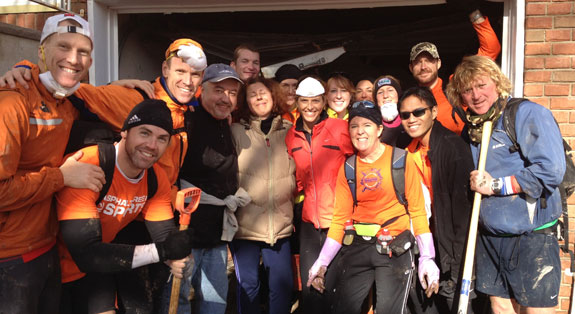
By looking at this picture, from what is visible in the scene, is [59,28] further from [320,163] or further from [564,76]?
[564,76]

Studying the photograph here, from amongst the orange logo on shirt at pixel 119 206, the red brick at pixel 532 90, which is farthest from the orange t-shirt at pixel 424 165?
the orange logo on shirt at pixel 119 206

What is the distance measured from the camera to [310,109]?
3713mm

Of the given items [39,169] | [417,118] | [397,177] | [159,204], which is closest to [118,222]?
[159,204]

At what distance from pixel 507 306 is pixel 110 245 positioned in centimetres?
258

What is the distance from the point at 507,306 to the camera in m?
3.10

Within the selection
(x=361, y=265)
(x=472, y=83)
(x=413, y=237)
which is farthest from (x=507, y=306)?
(x=472, y=83)

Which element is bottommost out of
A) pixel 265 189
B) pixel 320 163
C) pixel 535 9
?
pixel 265 189

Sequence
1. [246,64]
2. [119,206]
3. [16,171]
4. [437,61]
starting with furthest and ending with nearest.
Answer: [246,64]
[437,61]
[119,206]
[16,171]

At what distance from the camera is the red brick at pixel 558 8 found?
12.9 ft

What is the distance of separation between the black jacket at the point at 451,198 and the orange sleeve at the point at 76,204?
2.20 m

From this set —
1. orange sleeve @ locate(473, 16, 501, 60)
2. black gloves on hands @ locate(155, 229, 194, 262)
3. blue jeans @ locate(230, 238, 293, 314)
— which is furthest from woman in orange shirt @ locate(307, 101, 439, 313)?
orange sleeve @ locate(473, 16, 501, 60)

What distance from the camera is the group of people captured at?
2.41 m

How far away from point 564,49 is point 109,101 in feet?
12.2

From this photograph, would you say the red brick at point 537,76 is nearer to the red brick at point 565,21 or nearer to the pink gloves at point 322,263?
the red brick at point 565,21
